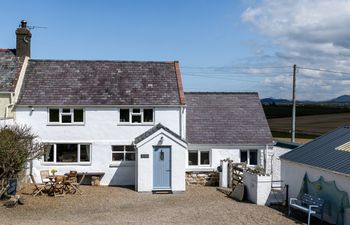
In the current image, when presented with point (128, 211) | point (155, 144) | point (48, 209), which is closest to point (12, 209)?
point (48, 209)

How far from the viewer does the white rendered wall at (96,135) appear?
27.0 meters

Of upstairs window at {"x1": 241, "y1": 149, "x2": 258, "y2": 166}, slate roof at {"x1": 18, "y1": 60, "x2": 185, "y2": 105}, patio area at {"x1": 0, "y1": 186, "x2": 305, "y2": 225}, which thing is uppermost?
slate roof at {"x1": 18, "y1": 60, "x2": 185, "y2": 105}

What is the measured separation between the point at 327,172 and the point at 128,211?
27.3 feet

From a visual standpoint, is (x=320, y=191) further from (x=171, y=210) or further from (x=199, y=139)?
(x=199, y=139)

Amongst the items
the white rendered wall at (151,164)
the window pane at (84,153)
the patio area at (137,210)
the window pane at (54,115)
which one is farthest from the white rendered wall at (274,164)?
the window pane at (54,115)

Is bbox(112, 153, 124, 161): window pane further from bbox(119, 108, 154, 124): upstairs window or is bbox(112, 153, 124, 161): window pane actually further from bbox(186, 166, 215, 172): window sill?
bbox(186, 166, 215, 172): window sill

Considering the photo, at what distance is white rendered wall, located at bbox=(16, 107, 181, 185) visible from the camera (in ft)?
88.6

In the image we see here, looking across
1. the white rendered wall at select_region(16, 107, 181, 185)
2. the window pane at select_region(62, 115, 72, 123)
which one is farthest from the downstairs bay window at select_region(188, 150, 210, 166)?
the window pane at select_region(62, 115, 72, 123)

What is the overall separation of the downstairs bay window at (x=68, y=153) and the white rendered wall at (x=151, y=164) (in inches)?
154

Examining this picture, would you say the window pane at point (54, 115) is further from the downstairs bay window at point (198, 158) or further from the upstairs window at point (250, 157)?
the upstairs window at point (250, 157)

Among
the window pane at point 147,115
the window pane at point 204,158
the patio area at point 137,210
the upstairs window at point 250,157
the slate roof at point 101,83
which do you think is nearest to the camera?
the patio area at point 137,210

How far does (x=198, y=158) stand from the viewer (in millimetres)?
28500

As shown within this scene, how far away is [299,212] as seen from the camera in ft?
60.7

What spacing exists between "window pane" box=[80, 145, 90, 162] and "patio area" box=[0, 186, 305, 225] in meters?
3.12
